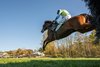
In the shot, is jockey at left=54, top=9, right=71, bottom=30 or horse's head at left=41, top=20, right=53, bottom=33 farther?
horse's head at left=41, top=20, right=53, bottom=33

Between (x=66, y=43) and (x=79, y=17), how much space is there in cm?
4005

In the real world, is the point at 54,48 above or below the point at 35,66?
above

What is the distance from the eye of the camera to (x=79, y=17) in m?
19.7

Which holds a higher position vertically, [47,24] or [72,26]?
[47,24]

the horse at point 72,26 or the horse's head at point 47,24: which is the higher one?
the horse's head at point 47,24

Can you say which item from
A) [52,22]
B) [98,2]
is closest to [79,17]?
[52,22]

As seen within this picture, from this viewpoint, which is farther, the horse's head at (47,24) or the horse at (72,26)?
the horse's head at (47,24)

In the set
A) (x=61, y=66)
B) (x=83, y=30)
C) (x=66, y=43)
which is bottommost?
(x=61, y=66)

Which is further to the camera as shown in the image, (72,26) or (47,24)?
(47,24)

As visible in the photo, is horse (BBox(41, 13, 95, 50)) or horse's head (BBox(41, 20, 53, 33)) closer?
horse (BBox(41, 13, 95, 50))

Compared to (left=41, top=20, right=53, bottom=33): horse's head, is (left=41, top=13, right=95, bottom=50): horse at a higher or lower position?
lower

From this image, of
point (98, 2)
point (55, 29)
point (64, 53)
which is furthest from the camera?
point (64, 53)

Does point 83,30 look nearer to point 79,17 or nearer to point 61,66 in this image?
point 79,17

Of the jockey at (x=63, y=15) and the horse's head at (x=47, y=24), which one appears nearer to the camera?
the jockey at (x=63, y=15)
